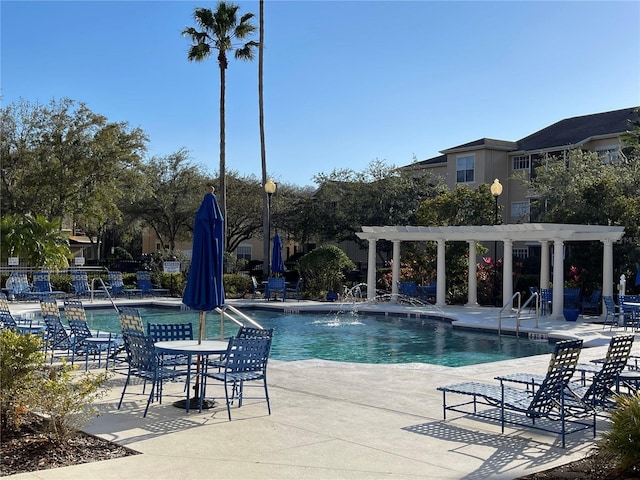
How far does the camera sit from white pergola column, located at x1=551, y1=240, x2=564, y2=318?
68.7ft

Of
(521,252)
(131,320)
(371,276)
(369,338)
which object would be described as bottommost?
(369,338)

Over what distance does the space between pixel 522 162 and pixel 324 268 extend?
15.9 metres

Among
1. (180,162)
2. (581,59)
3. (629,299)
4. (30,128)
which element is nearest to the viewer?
(581,59)

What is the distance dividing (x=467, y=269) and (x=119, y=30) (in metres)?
18.7

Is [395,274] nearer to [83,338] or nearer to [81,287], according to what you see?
[81,287]

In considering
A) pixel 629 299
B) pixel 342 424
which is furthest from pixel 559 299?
pixel 342 424

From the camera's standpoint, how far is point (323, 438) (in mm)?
6871

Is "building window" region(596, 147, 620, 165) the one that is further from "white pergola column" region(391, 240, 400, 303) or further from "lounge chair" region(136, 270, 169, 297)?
"lounge chair" region(136, 270, 169, 297)

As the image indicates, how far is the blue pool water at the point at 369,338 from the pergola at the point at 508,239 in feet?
10.5

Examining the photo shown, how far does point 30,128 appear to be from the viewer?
3328 cm

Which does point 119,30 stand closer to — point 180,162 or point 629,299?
point 629,299

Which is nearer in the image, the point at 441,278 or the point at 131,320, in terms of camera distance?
the point at 131,320

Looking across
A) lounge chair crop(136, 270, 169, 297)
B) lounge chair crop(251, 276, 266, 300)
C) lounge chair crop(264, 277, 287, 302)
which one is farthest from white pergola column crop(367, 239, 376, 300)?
lounge chair crop(136, 270, 169, 297)

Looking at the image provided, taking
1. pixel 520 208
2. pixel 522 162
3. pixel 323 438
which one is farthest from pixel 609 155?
pixel 323 438
